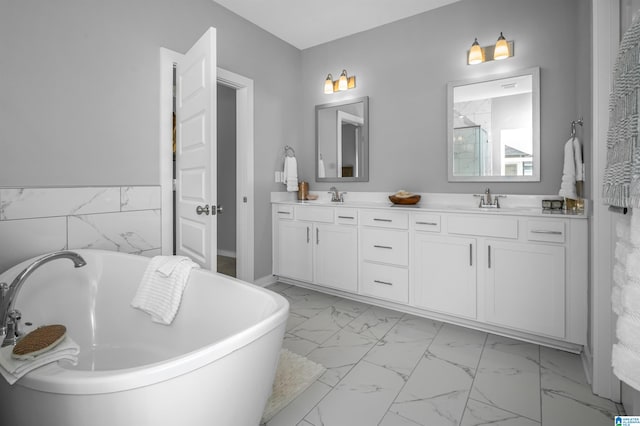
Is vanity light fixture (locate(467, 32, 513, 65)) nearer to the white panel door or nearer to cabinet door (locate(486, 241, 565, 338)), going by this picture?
cabinet door (locate(486, 241, 565, 338))

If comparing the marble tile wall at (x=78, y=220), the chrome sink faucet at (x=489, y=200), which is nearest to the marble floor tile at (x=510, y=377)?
the chrome sink faucet at (x=489, y=200)

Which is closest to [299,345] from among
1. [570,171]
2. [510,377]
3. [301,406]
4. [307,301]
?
[301,406]

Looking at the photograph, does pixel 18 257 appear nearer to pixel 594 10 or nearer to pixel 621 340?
pixel 621 340

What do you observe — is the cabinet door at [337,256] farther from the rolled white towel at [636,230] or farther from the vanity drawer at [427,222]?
the rolled white towel at [636,230]

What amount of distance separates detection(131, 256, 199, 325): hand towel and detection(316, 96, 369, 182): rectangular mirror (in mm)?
2263

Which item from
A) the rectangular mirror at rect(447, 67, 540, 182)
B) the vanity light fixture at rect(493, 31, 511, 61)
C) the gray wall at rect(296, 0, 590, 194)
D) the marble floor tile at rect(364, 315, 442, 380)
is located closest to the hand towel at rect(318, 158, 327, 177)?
the gray wall at rect(296, 0, 590, 194)

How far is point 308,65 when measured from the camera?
13.1ft

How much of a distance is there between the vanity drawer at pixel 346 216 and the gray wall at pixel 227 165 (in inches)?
95.1

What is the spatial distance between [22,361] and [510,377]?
7.43ft

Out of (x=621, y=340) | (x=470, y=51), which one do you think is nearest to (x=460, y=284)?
(x=621, y=340)

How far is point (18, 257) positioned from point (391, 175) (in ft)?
9.80

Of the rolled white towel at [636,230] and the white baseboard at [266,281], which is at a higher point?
the rolled white towel at [636,230]

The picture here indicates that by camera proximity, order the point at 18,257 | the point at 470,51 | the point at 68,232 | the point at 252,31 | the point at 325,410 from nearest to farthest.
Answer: the point at 325,410, the point at 18,257, the point at 68,232, the point at 470,51, the point at 252,31

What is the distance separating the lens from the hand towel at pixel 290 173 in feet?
12.3
